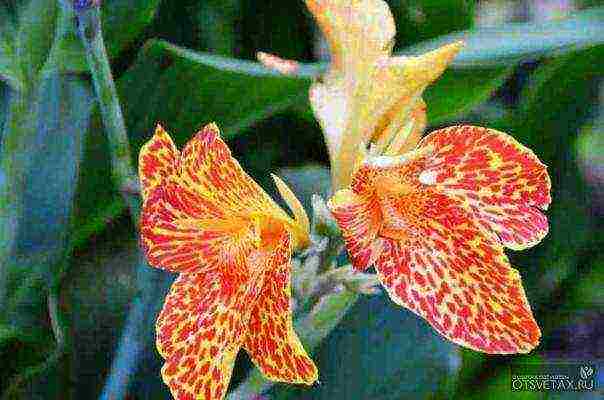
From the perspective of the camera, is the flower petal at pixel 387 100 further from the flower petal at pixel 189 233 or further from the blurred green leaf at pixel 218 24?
the blurred green leaf at pixel 218 24

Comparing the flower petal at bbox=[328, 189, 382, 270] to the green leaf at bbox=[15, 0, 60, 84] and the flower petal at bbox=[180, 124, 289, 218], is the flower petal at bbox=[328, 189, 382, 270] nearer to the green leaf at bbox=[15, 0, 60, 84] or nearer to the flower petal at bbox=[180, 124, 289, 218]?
the flower petal at bbox=[180, 124, 289, 218]

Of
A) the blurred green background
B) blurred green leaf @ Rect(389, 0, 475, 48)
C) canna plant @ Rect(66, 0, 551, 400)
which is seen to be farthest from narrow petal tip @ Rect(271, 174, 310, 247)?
blurred green leaf @ Rect(389, 0, 475, 48)

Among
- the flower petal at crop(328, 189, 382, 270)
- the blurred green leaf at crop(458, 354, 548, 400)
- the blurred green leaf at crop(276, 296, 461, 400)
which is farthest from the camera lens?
the blurred green leaf at crop(458, 354, 548, 400)

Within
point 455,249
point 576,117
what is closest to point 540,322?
point 576,117

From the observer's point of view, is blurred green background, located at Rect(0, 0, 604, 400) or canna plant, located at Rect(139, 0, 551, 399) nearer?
canna plant, located at Rect(139, 0, 551, 399)

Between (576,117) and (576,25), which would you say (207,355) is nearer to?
A: (576,25)
